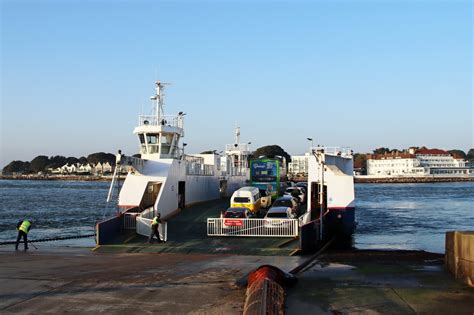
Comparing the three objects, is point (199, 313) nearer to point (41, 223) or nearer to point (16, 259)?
point (16, 259)

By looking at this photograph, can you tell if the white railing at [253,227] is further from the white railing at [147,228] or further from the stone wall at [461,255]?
the stone wall at [461,255]

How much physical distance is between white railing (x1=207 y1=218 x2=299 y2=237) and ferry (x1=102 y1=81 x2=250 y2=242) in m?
2.97

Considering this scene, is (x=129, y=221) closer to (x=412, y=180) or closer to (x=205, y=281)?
(x=205, y=281)

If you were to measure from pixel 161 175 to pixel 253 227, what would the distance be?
584 cm

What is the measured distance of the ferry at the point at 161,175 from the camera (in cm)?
2373

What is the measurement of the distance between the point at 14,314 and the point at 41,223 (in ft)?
108

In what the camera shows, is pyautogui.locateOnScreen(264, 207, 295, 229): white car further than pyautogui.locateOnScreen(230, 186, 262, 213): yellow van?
No

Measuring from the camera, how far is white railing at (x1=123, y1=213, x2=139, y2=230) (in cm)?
2281

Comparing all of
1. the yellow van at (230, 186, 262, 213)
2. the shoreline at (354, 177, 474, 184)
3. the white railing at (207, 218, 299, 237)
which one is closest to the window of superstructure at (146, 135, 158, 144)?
the yellow van at (230, 186, 262, 213)

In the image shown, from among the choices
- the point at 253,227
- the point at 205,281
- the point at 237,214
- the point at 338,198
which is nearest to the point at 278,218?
the point at 253,227

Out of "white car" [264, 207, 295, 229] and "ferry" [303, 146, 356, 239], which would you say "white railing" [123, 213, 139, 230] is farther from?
"ferry" [303, 146, 356, 239]

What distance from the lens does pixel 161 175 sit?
2478cm

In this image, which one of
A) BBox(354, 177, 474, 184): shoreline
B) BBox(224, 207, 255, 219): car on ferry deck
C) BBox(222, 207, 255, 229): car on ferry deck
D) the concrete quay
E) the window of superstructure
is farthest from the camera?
BBox(354, 177, 474, 184): shoreline

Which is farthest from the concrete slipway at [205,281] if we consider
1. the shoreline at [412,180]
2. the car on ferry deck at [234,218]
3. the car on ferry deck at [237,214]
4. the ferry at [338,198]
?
the shoreline at [412,180]
